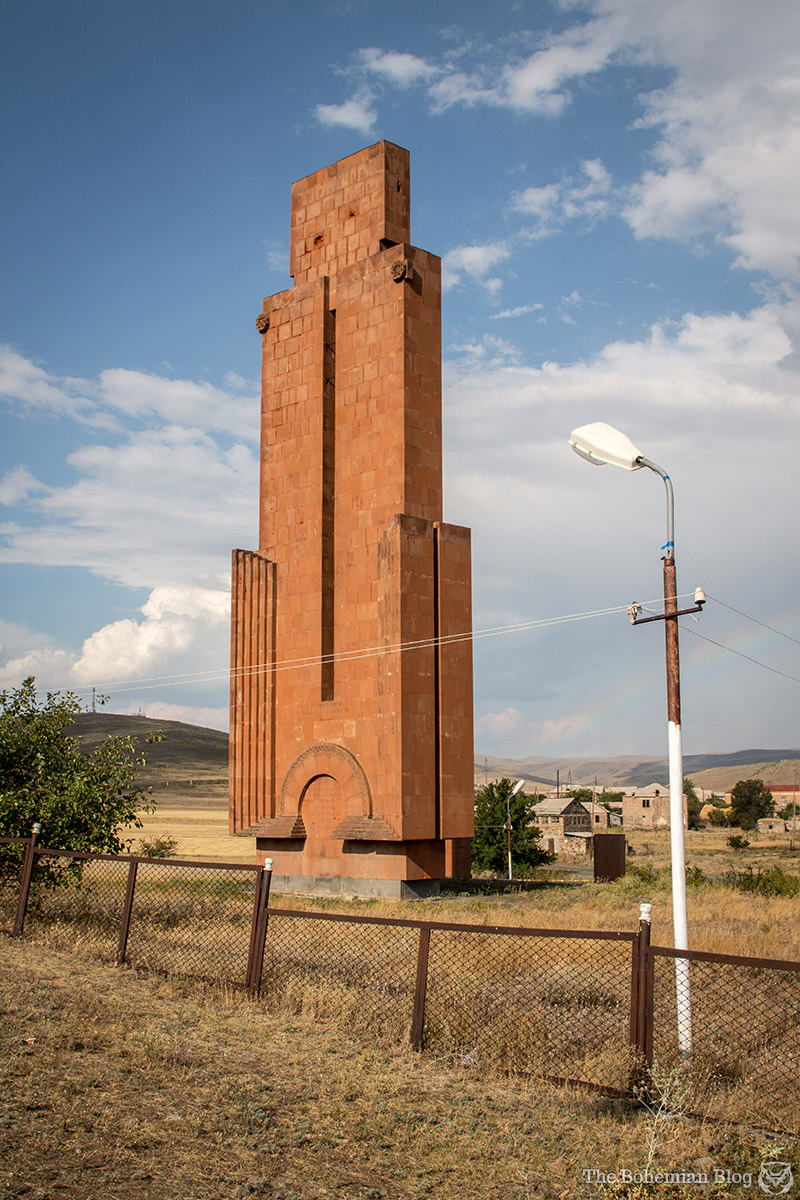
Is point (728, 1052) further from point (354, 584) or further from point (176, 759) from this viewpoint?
point (176, 759)

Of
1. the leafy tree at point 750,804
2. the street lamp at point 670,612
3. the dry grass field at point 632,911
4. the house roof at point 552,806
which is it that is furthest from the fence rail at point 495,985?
the leafy tree at point 750,804

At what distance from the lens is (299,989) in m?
11.6

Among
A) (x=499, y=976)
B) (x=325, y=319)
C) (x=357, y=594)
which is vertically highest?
(x=325, y=319)

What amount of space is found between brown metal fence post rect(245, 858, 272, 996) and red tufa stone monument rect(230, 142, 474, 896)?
14272mm

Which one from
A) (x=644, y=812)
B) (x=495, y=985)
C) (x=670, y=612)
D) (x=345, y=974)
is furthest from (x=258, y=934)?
(x=644, y=812)

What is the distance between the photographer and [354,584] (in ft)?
93.5

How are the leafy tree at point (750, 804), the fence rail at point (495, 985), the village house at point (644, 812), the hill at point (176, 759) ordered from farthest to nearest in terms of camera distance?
1. the hill at point (176, 759)
2. the village house at point (644, 812)
3. the leafy tree at point (750, 804)
4. the fence rail at point (495, 985)

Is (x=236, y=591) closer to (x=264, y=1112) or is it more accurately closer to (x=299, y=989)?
(x=299, y=989)

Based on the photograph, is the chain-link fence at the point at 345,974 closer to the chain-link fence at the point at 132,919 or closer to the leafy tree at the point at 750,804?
the chain-link fence at the point at 132,919

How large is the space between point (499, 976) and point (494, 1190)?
7.83m

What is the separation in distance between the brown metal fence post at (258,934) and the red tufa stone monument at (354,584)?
1427cm

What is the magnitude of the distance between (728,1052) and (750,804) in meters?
106

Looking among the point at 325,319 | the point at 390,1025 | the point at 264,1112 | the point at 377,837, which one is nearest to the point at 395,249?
the point at 325,319

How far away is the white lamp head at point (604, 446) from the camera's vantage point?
11039 millimetres
